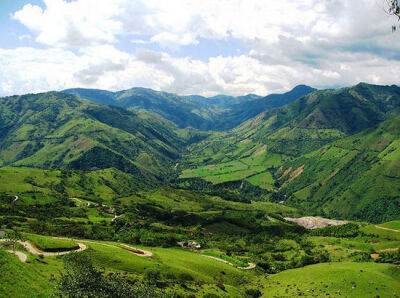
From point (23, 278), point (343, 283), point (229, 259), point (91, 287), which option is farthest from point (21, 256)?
point (229, 259)


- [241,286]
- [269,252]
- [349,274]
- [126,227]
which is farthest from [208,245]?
[349,274]

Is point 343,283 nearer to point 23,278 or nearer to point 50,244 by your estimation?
point 23,278

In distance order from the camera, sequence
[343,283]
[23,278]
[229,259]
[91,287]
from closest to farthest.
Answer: [91,287]
[23,278]
[343,283]
[229,259]

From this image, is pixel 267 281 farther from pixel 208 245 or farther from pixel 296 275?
pixel 208 245

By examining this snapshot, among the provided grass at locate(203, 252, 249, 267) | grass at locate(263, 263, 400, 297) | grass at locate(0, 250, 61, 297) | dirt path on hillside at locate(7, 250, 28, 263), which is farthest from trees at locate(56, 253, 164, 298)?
grass at locate(203, 252, 249, 267)

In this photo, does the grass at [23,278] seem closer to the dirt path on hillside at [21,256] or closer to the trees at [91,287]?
the dirt path on hillside at [21,256]

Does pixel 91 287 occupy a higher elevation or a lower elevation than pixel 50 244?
higher

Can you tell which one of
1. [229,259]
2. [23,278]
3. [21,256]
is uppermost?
[23,278]

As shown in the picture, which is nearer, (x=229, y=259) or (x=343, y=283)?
(x=343, y=283)

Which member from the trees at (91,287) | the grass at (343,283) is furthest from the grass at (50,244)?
the grass at (343,283)

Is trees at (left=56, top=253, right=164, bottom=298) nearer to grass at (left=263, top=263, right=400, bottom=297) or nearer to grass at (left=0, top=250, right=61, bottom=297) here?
grass at (left=0, top=250, right=61, bottom=297)
